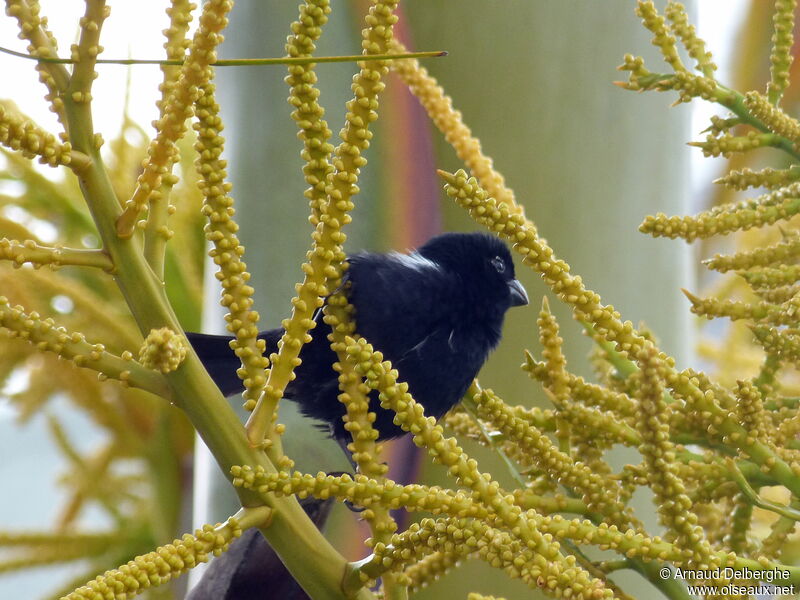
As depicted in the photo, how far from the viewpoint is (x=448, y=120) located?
0.49 meters

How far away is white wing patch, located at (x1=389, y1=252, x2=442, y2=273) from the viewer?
66 centimetres

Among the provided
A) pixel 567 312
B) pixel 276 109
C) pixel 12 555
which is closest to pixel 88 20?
pixel 276 109

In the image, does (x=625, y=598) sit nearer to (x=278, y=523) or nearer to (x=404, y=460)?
(x=278, y=523)

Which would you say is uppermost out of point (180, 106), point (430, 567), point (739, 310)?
point (180, 106)

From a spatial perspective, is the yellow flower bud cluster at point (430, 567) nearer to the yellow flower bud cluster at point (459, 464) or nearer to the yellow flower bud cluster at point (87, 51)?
the yellow flower bud cluster at point (459, 464)

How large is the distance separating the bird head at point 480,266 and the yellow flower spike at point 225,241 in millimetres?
334

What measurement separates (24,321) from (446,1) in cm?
45

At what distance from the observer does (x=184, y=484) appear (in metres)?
0.97

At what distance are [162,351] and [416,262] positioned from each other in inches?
16.1

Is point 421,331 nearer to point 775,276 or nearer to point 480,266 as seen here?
point 480,266

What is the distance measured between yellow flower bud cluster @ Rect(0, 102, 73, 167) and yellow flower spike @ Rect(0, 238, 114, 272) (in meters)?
0.03

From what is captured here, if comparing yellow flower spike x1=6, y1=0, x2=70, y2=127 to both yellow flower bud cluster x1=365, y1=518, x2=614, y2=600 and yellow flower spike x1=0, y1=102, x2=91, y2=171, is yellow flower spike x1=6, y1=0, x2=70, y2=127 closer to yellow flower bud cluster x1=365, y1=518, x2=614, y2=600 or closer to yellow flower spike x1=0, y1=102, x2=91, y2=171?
yellow flower spike x1=0, y1=102, x2=91, y2=171

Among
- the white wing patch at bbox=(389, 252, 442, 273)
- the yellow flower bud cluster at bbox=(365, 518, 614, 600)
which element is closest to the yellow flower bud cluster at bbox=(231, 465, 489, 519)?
the yellow flower bud cluster at bbox=(365, 518, 614, 600)

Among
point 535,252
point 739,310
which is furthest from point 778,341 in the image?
point 535,252
